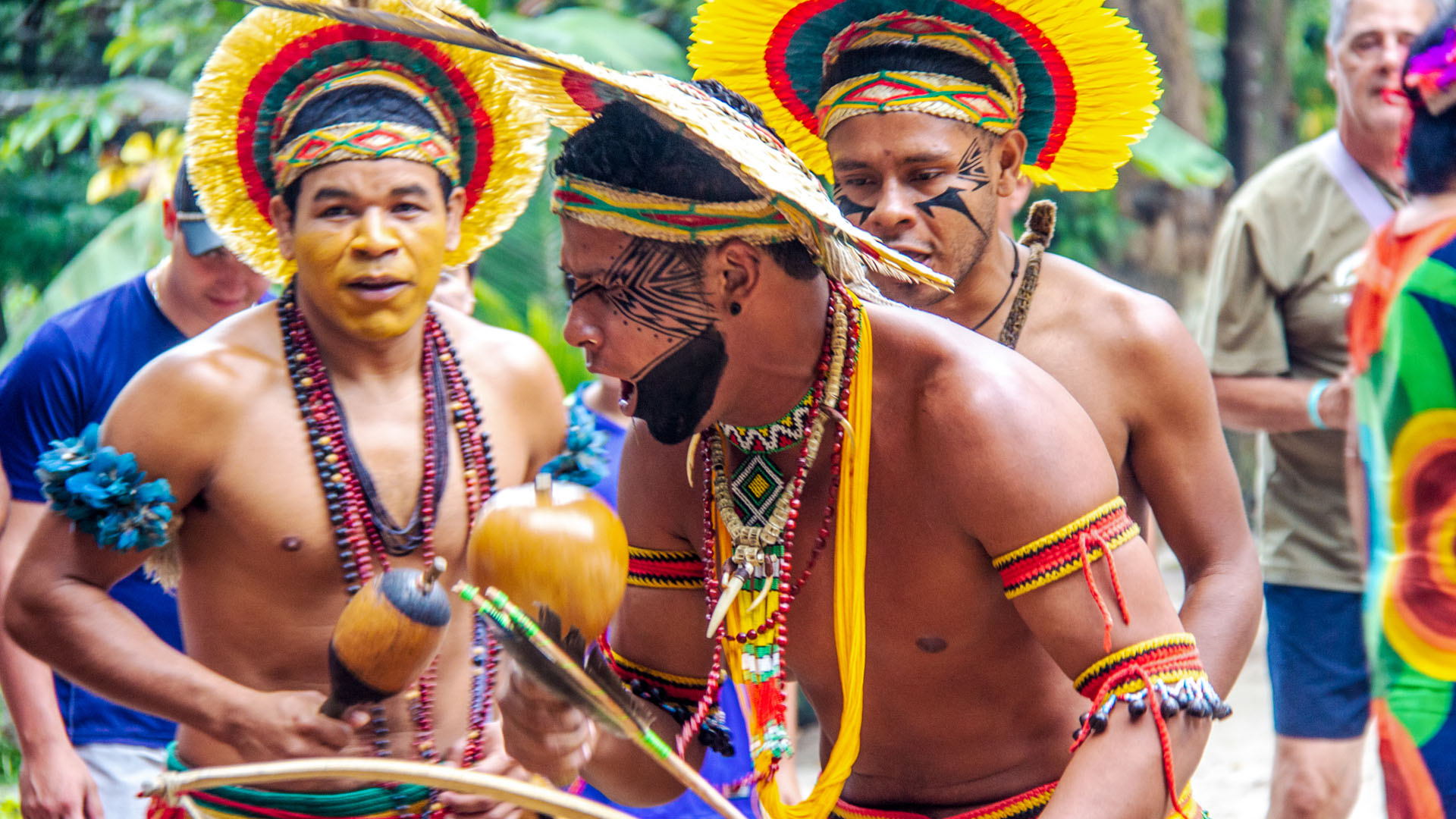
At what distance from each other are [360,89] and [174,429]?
0.84 meters

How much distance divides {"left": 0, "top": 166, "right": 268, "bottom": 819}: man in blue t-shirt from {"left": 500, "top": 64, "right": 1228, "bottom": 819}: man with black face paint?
1793 millimetres

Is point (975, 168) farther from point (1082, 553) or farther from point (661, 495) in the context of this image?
point (1082, 553)

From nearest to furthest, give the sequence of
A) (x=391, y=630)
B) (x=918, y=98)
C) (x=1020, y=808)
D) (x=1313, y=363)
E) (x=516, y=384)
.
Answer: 1. (x=391, y=630)
2. (x=1020, y=808)
3. (x=918, y=98)
4. (x=516, y=384)
5. (x=1313, y=363)

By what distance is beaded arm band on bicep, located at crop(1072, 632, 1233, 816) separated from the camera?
81.1 inches

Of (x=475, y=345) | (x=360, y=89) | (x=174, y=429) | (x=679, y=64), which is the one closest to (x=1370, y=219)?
(x=475, y=345)

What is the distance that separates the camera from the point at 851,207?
301 centimetres

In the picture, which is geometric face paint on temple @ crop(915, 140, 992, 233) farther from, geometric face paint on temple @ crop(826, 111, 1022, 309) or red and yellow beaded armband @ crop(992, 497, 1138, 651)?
red and yellow beaded armband @ crop(992, 497, 1138, 651)

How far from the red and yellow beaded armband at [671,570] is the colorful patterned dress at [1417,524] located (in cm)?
120

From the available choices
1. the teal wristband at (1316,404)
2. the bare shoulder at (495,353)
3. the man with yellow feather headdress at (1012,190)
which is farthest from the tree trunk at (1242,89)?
the bare shoulder at (495,353)

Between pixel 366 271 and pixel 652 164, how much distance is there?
932 mm

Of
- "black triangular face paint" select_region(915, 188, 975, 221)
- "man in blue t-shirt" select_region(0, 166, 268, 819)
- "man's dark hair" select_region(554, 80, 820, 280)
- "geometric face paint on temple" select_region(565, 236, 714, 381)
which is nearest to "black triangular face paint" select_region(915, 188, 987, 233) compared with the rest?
"black triangular face paint" select_region(915, 188, 975, 221)

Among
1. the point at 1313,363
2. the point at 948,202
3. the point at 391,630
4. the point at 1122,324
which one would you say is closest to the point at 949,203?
the point at 948,202

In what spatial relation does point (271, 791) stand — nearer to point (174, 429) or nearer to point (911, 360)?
point (174, 429)

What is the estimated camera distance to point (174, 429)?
281 cm
